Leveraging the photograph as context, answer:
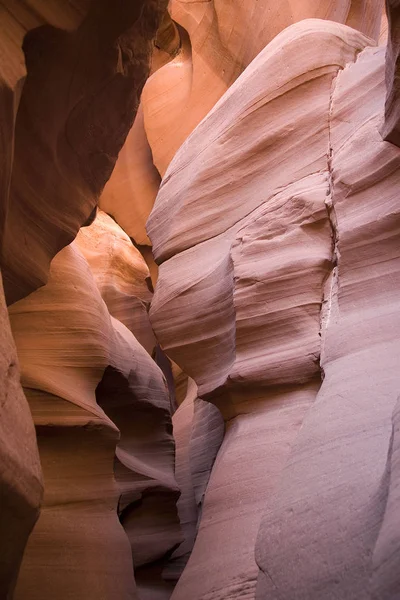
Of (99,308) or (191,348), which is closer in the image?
(191,348)

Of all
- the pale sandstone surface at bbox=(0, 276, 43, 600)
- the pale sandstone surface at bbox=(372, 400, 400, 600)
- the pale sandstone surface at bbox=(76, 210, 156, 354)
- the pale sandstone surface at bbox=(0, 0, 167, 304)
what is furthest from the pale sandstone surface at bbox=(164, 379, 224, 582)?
the pale sandstone surface at bbox=(372, 400, 400, 600)

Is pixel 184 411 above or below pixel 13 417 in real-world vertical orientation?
below

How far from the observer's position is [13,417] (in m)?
3.18

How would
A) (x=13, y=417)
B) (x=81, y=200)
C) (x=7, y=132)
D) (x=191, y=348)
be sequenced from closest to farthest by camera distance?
(x=13, y=417)
(x=7, y=132)
(x=81, y=200)
(x=191, y=348)

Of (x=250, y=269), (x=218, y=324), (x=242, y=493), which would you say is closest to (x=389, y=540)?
(x=242, y=493)

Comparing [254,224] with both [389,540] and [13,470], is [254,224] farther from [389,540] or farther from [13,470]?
[389,540]

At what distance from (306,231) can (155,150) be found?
6.09 metres

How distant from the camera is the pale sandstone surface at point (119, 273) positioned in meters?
10.6

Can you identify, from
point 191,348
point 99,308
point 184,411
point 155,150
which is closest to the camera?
point 191,348

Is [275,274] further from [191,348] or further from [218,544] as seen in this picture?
[218,544]

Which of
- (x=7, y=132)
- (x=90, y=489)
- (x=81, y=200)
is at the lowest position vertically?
(x=90, y=489)

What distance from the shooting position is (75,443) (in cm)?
593

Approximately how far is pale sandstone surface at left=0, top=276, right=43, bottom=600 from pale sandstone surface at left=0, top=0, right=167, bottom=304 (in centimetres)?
133

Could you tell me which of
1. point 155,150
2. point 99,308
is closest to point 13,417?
point 99,308
